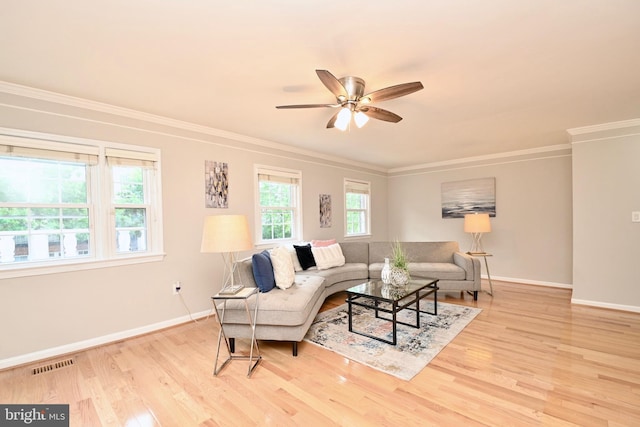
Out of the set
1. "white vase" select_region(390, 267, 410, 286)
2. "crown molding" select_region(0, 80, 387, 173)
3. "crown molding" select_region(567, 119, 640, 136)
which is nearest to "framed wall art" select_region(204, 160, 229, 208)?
"crown molding" select_region(0, 80, 387, 173)

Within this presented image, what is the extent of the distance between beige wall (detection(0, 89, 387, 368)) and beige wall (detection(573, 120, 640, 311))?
4280mm

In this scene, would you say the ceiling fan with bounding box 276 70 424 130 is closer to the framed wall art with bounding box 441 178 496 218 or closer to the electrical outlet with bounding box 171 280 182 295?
the electrical outlet with bounding box 171 280 182 295

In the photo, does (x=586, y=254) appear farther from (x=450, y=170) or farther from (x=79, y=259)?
(x=79, y=259)

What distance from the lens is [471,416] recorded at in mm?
1738

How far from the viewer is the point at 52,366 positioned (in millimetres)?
2398

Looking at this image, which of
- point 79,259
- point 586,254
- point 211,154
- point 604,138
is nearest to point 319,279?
point 211,154

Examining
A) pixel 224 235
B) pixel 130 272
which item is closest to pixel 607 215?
pixel 224 235

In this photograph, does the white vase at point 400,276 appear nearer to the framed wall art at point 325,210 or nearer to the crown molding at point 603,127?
the framed wall art at point 325,210

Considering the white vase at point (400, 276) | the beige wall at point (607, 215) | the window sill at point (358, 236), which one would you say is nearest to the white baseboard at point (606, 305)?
the beige wall at point (607, 215)

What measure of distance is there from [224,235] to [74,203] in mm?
1655

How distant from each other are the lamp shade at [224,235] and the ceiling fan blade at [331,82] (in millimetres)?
1270

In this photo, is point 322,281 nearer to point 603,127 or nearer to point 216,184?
point 216,184

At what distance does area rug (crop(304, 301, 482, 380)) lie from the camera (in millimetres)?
2381

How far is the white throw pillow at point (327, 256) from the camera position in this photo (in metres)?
4.14
